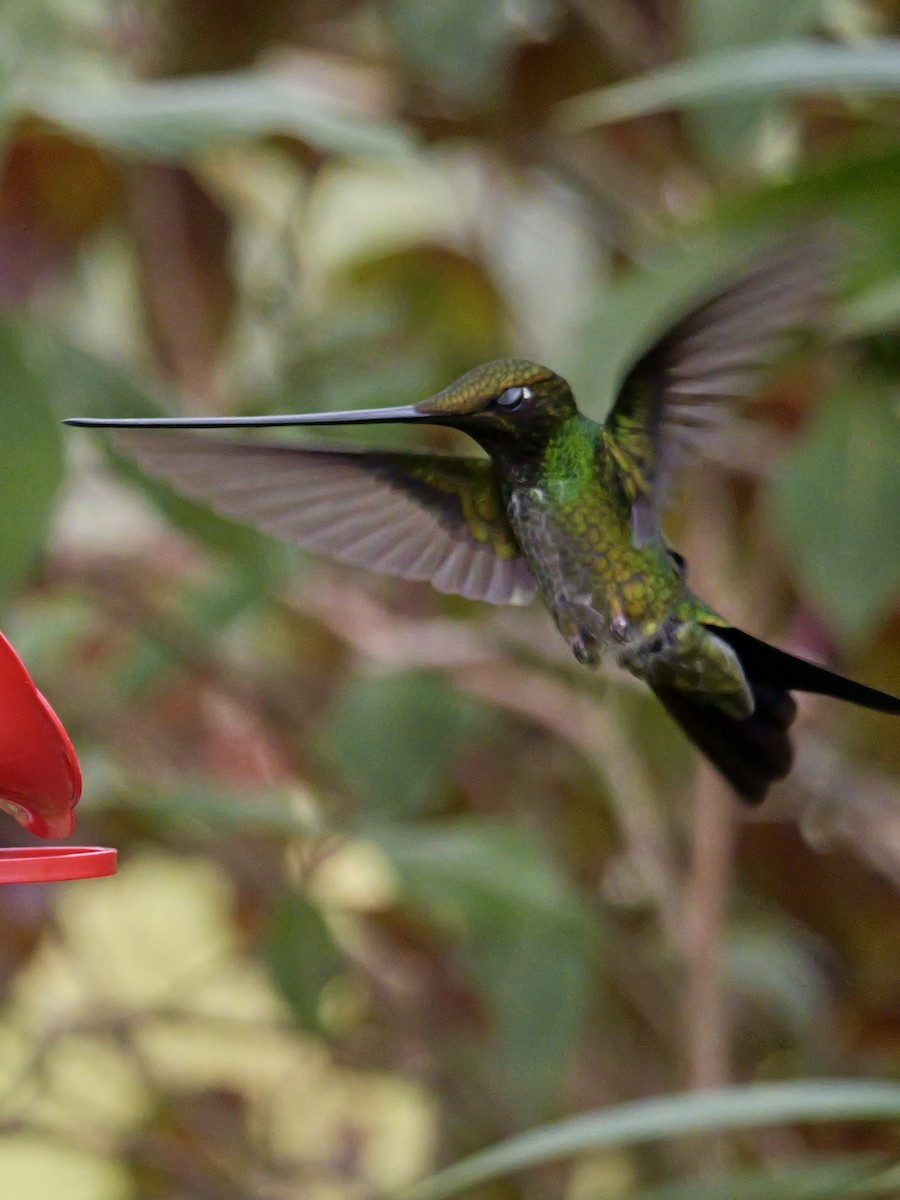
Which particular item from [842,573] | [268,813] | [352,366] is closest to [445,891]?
[268,813]

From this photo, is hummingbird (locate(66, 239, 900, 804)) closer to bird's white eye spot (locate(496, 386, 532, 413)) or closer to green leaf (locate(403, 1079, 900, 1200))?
bird's white eye spot (locate(496, 386, 532, 413))

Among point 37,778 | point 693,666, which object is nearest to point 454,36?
point 693,666

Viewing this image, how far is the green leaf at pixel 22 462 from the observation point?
3.75 ft

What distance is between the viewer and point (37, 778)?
2.64ft

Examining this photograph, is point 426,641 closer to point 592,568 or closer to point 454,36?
point 454,36

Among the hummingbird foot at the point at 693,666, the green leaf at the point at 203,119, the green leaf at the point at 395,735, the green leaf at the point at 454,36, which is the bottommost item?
the green leaf at the point at 395,735

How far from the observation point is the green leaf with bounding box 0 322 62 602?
1142 millimetres

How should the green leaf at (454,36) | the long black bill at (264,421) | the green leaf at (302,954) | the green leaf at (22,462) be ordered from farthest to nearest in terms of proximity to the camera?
the green leaf at (454,36) < the green leaf at (302,954) < the green leaf at (22,462) < the long black bill at (264,421)

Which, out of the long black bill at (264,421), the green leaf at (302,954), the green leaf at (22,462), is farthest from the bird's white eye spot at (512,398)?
the green leaf at (302,954)

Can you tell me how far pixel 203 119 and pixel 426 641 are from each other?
0.84 metres

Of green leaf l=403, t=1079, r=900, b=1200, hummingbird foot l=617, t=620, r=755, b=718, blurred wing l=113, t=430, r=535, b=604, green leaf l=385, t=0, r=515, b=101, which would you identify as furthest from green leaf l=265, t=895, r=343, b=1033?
green leaf l=385, t=0, r=515, b=101

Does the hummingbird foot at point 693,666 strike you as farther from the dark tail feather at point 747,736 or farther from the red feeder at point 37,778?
the red feeder at point 37,778

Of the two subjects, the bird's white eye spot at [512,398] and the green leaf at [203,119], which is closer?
the bird's white eye spot at [512,398]

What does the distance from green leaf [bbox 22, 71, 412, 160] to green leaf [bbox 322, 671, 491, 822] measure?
66 cm
